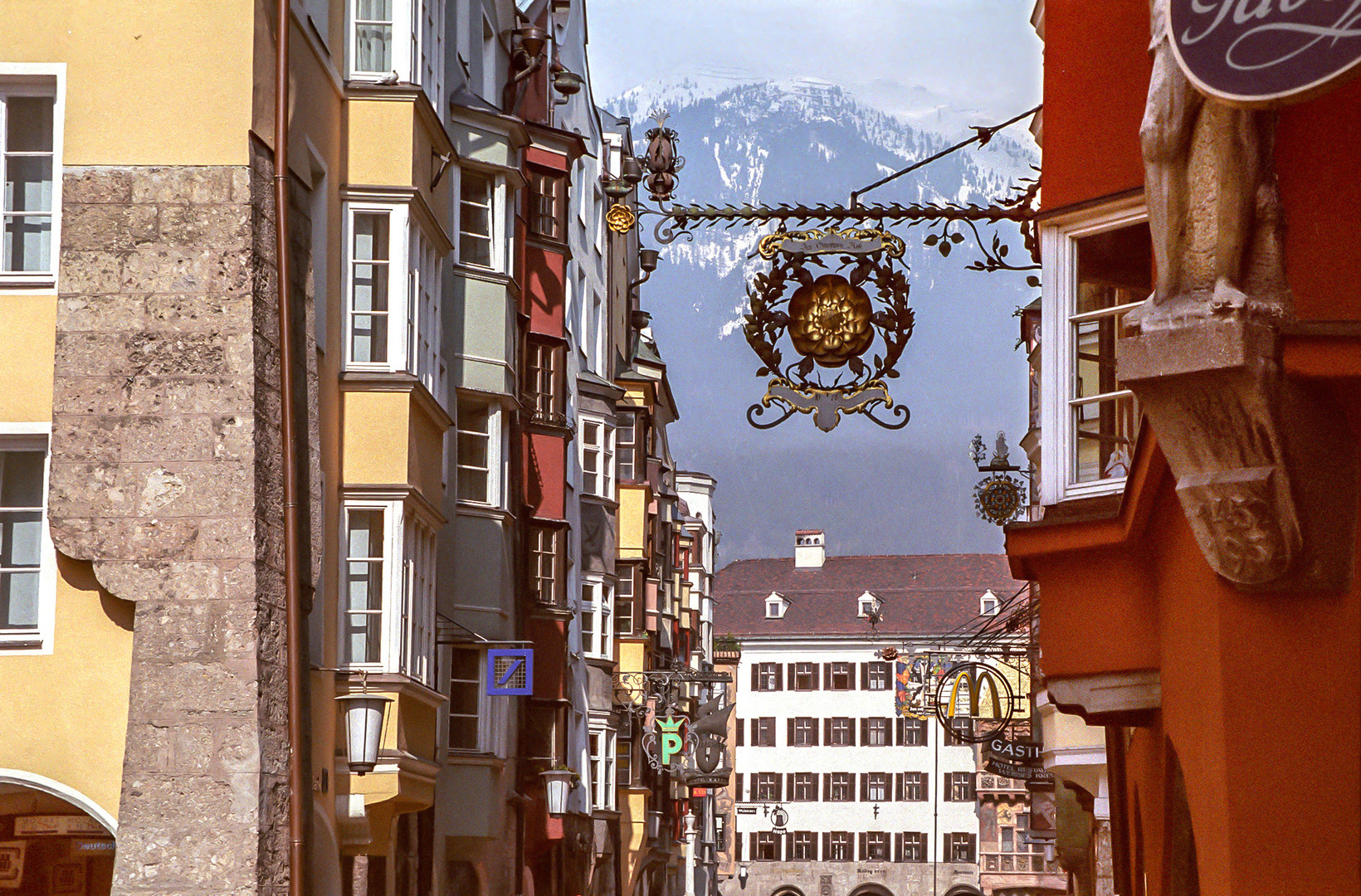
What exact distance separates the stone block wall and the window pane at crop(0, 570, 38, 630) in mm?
640

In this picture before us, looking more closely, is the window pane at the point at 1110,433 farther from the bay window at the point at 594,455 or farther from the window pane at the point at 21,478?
the bay window at the point at 594,455

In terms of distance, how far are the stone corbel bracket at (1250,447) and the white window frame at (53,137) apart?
30.1ft

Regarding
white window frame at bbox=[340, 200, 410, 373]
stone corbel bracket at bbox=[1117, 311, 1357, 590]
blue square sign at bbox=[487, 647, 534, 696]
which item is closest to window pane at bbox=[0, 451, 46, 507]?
white window frame at bbox=[340, 200, 410, 373]

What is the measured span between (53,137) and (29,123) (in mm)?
281

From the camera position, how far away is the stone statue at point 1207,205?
8070 mm

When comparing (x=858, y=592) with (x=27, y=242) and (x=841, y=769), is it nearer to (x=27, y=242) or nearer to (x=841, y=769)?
(x=841, y=769)

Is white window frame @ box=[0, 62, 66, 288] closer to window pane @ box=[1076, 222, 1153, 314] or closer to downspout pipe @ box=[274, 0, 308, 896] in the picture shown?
downspout pipe @ box=[274, 0, 308, 896]

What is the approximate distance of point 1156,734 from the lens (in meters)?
12.0

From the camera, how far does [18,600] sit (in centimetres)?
1447

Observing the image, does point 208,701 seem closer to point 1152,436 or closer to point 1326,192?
point 1152,436

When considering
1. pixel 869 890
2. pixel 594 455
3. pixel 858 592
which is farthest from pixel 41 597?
pixel 858 592

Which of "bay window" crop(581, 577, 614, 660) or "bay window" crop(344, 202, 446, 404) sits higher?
"bay window" crop(344, 202, 446, 404)

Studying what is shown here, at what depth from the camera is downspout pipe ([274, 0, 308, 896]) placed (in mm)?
14445

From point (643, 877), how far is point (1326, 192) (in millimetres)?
51093
